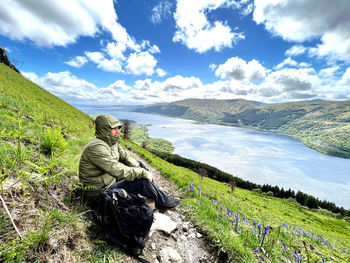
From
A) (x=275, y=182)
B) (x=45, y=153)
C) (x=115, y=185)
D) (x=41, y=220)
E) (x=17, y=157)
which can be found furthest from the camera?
(x=275, y=182)

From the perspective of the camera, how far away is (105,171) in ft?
10.4

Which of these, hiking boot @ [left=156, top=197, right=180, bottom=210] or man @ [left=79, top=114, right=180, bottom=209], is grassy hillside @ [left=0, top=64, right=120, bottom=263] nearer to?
man @ [left=79, top=114, right=180, bottom=209]

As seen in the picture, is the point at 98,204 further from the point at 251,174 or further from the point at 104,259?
the point at 251,174

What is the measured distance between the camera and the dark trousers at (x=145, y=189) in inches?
148

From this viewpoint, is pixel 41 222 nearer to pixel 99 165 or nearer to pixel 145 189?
pixel 99 165

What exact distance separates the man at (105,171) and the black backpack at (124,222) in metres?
0.29

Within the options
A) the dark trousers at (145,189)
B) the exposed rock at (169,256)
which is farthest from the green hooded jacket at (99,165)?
the exposed rock at (169,256)

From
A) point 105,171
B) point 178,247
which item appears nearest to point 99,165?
point 105,171

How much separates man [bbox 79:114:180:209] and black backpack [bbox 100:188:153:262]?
29 centimetres

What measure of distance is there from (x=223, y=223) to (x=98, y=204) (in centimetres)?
288

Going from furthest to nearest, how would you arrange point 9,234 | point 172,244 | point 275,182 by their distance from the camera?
point 275,182 → point 172,244 → point 9,234

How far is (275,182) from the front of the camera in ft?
272

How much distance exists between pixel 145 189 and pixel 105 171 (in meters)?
1.27

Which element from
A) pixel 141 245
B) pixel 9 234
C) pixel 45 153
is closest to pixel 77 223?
pixel 9 234
